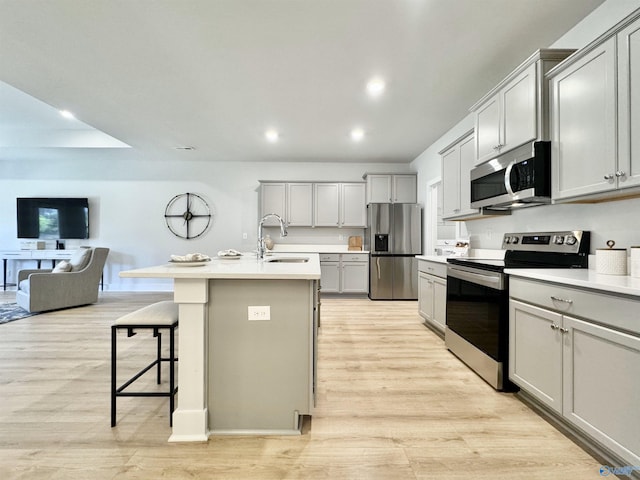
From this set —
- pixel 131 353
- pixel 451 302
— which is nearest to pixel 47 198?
pixel 131 353

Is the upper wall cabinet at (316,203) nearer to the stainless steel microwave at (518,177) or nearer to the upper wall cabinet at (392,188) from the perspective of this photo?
the upper wall cabinet at (392,188)

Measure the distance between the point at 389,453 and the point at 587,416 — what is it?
0.97 meters

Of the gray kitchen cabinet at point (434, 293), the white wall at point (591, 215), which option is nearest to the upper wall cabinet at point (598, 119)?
the white wall at point (591, 215)

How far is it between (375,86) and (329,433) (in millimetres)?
3045

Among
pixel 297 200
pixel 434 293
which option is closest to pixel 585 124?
pixel 434 293

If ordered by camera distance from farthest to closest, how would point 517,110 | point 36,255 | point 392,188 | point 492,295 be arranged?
point 36,255
point 392,188
point 517,110
point 492,295

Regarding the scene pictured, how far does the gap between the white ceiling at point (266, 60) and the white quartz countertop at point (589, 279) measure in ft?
5.85

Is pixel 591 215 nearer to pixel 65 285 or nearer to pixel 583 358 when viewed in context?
pixel 583 358

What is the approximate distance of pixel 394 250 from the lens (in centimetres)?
521

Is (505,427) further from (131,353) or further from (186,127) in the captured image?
(186,127)

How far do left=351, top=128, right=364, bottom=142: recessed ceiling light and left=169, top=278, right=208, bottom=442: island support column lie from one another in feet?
11.2

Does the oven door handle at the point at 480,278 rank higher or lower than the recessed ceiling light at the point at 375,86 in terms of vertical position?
lower

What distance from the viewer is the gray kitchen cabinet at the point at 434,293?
3.04 m

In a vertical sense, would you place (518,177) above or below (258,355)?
above
